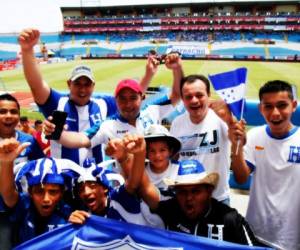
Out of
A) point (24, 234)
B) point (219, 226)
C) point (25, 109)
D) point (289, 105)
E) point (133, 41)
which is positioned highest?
point (133, 41)

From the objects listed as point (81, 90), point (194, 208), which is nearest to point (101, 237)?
point (194, 208)

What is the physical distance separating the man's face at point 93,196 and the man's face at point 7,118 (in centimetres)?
122

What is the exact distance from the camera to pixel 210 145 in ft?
10.9

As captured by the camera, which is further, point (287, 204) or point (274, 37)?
point (274, 37)

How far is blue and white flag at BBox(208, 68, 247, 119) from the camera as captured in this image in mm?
2896

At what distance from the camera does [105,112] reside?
4.32m

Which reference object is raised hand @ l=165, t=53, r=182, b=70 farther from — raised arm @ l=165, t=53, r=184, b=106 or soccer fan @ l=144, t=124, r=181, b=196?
soccer fan @ l=144, t=124, r=181, b=196

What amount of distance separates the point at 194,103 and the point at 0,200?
183 cm

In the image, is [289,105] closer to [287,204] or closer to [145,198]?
[287,204]

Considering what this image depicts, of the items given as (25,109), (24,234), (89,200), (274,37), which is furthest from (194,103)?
(274,37)

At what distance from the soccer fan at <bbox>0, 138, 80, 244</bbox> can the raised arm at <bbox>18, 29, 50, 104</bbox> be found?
1205 mm

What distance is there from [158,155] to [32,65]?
1.69 m

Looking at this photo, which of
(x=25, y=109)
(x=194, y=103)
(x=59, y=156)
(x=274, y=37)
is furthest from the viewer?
(x=274, y=37)

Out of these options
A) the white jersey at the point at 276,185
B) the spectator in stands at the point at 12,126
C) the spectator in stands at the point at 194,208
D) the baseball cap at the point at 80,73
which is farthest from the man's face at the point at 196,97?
the spectator in stands at the point at 12,126
